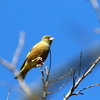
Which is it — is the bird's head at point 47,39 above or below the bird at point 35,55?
above

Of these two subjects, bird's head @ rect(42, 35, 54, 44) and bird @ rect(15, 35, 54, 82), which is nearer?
bird @ rect(15, 35, 54, 82)

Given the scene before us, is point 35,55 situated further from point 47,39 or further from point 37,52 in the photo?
point 47,39

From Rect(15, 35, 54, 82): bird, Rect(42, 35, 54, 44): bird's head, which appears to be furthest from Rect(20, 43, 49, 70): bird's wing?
Rect(42, 35, 54, 44): bird's head

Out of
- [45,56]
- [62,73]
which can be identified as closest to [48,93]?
[62,73]

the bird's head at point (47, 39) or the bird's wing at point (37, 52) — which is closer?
the bird's wing at point (37, 52)

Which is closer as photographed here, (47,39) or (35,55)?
(35,55)

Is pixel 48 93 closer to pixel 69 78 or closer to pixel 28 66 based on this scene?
pixel 69 78

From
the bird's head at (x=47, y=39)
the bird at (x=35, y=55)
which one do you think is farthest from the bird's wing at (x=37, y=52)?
the bird's head at (x=47, y=39)

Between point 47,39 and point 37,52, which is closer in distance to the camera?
point 37,52

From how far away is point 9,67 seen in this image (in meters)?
1.74

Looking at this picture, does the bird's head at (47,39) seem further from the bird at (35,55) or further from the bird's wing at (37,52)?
the bird's wing at (37,52)

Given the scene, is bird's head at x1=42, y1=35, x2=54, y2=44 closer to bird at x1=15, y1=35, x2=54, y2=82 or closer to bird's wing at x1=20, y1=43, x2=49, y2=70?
bird at x1=15, y1=35, x2=54, y2=82

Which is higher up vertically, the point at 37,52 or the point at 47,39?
the point at 47,39

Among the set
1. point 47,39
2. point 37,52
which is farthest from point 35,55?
point 47,39
